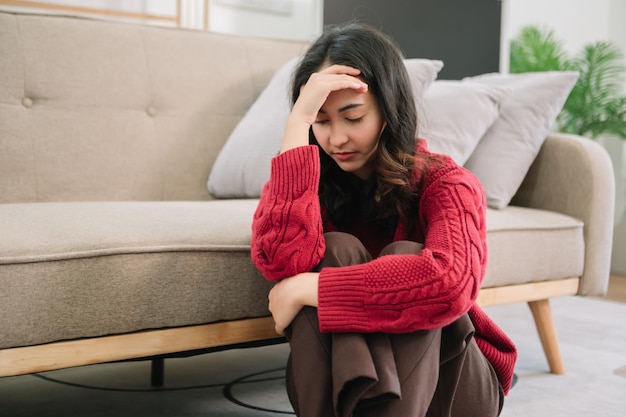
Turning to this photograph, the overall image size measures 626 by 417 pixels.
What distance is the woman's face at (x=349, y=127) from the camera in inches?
50.4

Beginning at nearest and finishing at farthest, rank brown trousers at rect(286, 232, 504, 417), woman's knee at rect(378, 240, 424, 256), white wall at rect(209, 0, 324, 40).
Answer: brown trousers at rect(286, 232, 504, 417), woman's knee at rect(378, 240, 424, 256), white wall at rect(209, 0, 324, 40)

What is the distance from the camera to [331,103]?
129 cm

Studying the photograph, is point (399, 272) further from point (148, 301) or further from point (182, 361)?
point (182, 361)

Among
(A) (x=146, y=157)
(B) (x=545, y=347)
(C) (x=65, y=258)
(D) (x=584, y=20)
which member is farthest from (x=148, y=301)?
(D) (x=584, y=20)

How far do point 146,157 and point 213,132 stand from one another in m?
0.20

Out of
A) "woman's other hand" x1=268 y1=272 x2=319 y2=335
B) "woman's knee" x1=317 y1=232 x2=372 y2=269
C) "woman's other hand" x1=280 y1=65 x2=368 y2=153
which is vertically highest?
"woman's other hand" x1=280 y1=65 x2=368 y2=153

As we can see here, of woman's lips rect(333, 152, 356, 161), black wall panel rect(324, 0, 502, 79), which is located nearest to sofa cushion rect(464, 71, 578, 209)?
woman's lips rect(333, 152, 356, 161)

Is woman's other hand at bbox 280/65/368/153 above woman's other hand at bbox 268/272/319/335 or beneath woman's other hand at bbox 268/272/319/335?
above

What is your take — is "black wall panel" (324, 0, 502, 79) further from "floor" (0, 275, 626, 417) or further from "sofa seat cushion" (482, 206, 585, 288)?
"floor" (0, 275, 626, 417)

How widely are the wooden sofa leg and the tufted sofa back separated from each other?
88 centimetres

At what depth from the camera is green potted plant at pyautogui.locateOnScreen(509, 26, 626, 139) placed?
3.68 metres

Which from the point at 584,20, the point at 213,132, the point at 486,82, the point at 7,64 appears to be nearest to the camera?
the point at 7,64

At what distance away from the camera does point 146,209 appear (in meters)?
1.50

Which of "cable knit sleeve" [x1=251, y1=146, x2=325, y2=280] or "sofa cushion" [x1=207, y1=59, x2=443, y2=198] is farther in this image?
"sofa cushion" [x1=207, y1=59, x2=443, y2=198]
